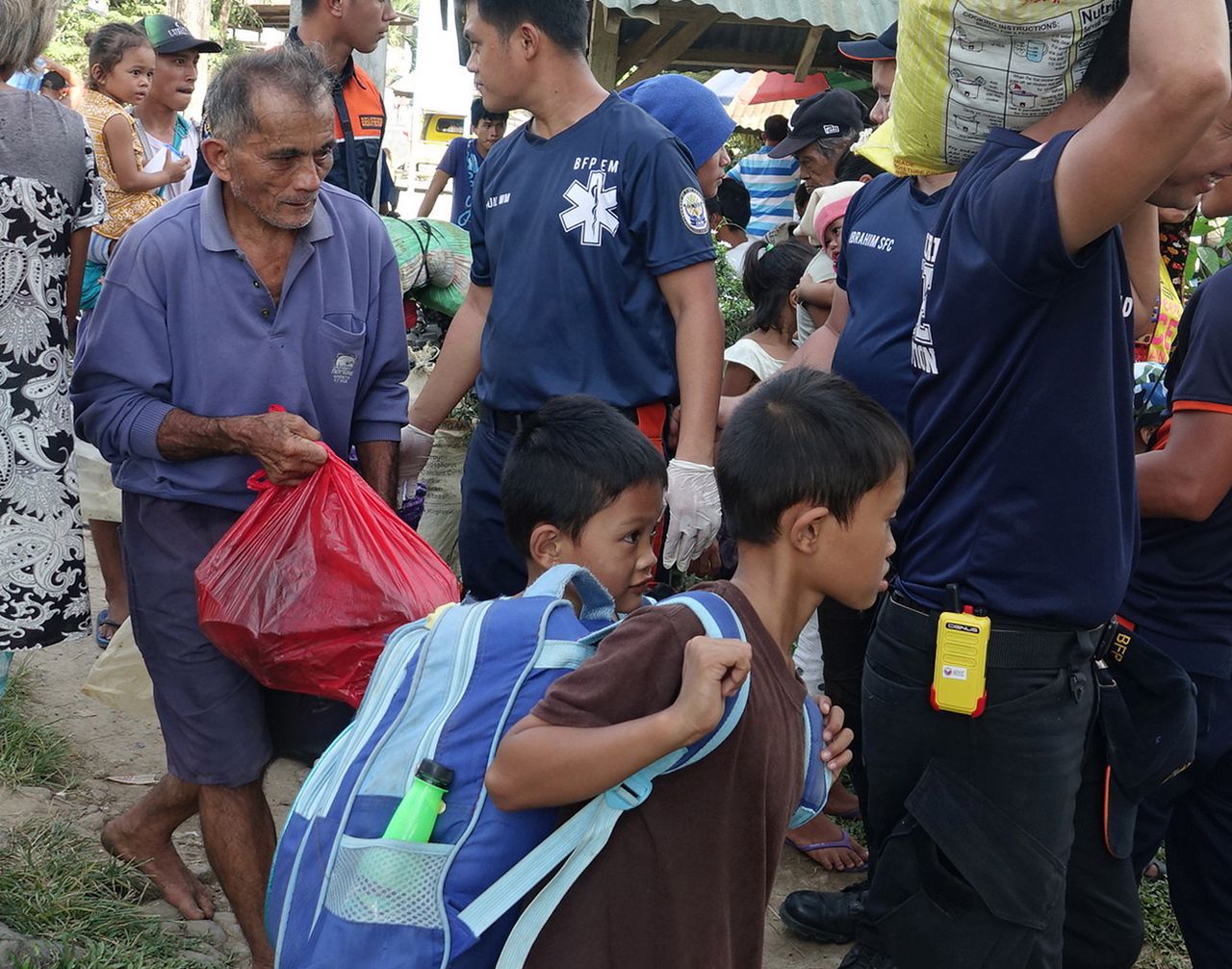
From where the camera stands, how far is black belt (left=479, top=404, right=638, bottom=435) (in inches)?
129

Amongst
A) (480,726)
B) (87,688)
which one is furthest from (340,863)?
(87,688)

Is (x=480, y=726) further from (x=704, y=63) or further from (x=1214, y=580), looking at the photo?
(x=704, y=63)

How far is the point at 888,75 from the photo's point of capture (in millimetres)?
4441

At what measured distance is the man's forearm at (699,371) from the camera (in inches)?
125

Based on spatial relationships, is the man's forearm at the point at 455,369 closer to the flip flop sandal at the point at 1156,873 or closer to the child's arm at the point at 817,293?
the child's arm at the point at 817,293

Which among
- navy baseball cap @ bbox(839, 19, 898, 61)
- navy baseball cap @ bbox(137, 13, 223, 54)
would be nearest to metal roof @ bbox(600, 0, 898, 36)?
navy baseball cap @ bbox(137, 13, 223, 54)

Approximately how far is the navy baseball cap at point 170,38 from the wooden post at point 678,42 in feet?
10.0

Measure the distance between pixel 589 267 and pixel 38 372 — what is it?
138 centimetres

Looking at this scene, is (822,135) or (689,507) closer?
(689,507)

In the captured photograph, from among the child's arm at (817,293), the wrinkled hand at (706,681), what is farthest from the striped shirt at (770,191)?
the wrinkled hand at (706,681)

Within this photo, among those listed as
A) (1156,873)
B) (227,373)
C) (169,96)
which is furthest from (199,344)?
(169,96)

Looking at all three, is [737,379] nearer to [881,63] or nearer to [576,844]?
[881,63]

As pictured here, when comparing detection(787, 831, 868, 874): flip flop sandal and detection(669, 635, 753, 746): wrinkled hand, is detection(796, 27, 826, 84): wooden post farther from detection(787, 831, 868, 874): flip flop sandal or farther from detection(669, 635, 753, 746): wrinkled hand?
detection(669, 635, 753, 746): wrinkled hand

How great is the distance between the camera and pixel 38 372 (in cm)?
310
